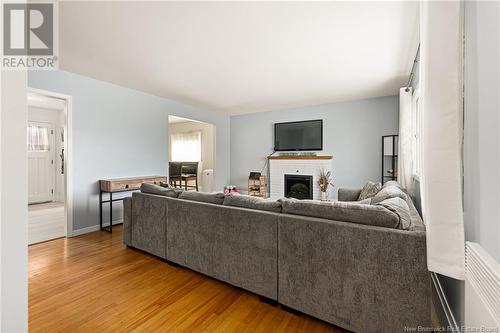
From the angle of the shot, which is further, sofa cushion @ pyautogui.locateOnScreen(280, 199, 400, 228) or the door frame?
the door frame

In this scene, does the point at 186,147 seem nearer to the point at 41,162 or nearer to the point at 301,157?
the point at 41,162

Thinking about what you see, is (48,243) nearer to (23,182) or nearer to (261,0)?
(23,182)

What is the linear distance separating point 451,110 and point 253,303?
5.75 ft

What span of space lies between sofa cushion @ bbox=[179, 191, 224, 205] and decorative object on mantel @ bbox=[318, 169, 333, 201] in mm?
3536

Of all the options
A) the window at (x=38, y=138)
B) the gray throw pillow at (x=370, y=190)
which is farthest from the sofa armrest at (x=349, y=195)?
the window at (x=38, y=138)

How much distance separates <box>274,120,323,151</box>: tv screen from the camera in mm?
5469

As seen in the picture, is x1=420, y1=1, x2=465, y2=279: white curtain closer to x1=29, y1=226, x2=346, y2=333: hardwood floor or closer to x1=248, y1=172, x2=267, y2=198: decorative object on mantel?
x1=29, y1=226, x2=346, y2=333: hardwood floor

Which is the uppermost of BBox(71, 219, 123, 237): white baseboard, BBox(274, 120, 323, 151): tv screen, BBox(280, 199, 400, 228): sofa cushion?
BBox(274, 120, 323, 151): tv screen

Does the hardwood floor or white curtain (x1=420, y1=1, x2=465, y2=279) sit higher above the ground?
white curtain (x1=420, y1=1, x2=465, y2=279)

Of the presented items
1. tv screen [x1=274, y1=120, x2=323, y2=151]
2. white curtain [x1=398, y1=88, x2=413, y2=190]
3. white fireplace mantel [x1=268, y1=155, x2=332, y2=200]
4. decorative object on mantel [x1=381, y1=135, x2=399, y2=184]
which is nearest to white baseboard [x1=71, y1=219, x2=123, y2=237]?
white fireplace mantel [x1=268, y1=155, x2=332, y2=200]

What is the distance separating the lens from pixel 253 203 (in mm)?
1972

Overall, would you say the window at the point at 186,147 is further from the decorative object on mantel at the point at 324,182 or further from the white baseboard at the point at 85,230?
the white baseboard at the point at 85,230

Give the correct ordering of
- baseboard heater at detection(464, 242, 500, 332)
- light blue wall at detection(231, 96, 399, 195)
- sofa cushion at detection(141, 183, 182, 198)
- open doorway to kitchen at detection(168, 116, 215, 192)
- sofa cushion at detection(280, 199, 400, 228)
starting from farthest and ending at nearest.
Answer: open doorway to kitchen at detection(168, 116, 215, 192) → light blue wall at detection(231, 96, 399, 195) → sofa cushion at detection(141, 183, 182, 198) → sofa cushion at detection(280, 199, 400, 228) → baseboard heater at detection(464, 242, 500, 332)

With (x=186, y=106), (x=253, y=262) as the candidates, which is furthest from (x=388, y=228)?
(x=186, y=106)
